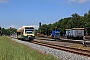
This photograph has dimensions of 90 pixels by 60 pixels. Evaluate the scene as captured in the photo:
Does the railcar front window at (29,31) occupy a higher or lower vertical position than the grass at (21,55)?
higher

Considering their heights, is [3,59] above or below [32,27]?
below

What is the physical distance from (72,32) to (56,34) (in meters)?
4.50

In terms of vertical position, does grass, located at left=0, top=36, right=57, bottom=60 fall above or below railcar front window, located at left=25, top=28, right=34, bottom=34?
below

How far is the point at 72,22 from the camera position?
5802 inches

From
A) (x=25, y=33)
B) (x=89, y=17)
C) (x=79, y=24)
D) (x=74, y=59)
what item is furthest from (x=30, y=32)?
(x=79, y=24)

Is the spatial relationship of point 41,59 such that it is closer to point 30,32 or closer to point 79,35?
point 30,32

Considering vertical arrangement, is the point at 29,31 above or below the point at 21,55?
above

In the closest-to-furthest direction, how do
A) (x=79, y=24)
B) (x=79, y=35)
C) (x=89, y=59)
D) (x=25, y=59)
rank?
(x=25, y=59)
(x=89, y=59)
(x=79, y=35)
(x=79, y=24)

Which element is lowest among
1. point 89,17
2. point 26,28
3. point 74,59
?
point 74,59

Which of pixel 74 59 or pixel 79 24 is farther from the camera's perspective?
pixel 79 24

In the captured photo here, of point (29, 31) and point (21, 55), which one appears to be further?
point (29, 31)

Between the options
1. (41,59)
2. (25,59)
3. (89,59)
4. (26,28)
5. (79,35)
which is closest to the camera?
(25,59)

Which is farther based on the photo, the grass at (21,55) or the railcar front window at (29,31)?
the railcar front window at (29,31)

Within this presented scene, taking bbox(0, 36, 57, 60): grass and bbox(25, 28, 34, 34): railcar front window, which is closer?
bbox(0, 36, 57, 60): grass
